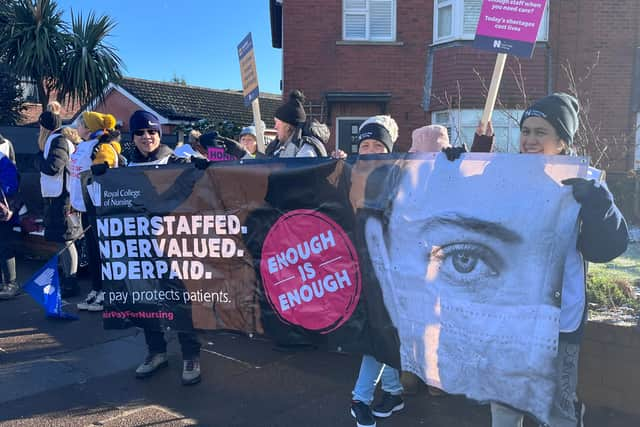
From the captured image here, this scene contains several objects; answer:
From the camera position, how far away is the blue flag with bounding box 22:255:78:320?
478cm

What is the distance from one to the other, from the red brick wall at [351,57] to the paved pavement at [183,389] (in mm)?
8820

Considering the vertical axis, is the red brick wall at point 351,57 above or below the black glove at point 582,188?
above

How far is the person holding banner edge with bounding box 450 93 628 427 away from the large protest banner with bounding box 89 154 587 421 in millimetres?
60

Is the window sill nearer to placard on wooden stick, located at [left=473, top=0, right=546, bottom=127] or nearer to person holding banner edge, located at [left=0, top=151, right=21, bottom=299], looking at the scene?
person holding banner edge, located at [left=0, top=151, right=21, bottom=299]

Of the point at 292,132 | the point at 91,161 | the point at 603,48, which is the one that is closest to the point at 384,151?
the point at 292,132

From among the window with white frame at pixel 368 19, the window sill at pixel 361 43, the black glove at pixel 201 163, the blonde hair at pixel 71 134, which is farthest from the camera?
the window with white frame at pixel 368 19

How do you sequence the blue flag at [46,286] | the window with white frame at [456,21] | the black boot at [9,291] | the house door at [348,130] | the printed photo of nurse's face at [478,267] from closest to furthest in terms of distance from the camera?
1. the printed photo of nurse's face at [478,267]
2. the blue flag at [46,286]
3. the black boot at [9,291]
4. the window with white frame at [456,21]
5. the house door at [348,130]

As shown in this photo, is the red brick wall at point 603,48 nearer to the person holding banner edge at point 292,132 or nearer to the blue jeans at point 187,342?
the person holding banner edge at point 292,132

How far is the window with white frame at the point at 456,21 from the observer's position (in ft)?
39.8

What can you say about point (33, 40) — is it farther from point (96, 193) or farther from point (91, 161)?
point (96, 193)

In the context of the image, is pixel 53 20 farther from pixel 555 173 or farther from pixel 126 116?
pixel 555 173

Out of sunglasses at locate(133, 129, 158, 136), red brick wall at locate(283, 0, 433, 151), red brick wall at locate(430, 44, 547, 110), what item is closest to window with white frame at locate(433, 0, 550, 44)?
red brick wall at locate(283, 0, 433, 151)

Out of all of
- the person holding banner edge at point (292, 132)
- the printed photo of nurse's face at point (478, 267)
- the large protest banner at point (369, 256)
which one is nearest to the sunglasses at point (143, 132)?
the large protest banner at point (369, 256)

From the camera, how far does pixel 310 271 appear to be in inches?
136
